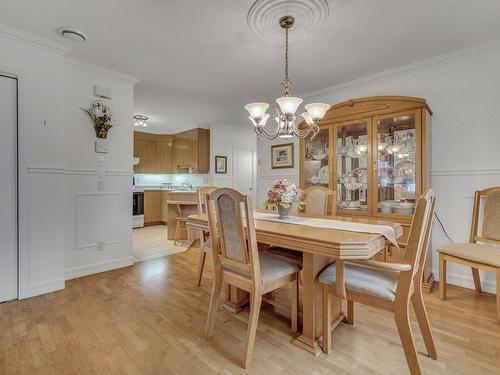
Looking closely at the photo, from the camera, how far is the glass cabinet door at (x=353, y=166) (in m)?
2.93

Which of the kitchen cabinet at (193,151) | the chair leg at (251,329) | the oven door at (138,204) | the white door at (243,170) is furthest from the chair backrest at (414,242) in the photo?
the oven door at (138,204)

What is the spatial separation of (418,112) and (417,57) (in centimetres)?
64

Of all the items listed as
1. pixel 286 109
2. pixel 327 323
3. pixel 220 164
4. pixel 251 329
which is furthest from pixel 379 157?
pixel 220 164

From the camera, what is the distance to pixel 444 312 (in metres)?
2.06

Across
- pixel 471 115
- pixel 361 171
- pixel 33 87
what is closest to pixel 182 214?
pixel 33 87

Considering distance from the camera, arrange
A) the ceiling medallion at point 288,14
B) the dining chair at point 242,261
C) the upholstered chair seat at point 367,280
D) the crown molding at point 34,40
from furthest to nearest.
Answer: the crown molding at point 34,40 < the ceiling medallion at point 288,14 < the dining chair at point 242,261 < the upholstered chair seat at point 367,280

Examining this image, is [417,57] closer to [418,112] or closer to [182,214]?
[418,112]

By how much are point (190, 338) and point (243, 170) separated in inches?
198

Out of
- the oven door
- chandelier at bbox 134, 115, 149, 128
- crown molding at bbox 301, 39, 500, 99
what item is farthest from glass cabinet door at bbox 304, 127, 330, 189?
the oven door

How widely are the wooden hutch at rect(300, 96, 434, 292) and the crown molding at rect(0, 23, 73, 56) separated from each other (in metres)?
2.87

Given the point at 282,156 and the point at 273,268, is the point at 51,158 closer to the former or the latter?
the point at 273,268

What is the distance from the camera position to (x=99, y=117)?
9.53 ft

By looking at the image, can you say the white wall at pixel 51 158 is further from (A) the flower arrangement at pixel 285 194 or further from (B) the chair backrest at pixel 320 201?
(B) the chair backrest at pixel 320 201

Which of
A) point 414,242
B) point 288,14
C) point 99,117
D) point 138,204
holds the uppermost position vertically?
point 288,14
